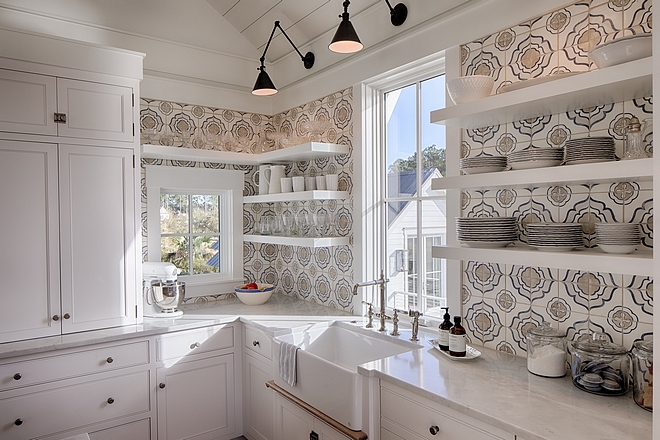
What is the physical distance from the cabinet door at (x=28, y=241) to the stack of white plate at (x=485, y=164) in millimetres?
2220

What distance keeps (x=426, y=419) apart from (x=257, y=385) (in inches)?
57.6

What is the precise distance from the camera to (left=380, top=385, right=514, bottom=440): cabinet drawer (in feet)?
5.07

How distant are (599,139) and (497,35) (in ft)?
2.64

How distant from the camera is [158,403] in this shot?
2746 mm

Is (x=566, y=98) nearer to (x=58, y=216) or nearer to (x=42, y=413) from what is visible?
(x=58, y=216)

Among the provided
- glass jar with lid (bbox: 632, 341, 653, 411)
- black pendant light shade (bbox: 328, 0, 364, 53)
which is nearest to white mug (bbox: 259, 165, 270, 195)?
black pendant light shade (bbox: 328, 0, 364, 53)

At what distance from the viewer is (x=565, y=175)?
1.62 m

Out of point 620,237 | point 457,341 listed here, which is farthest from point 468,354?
point 620,237

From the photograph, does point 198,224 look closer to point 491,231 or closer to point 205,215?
point 205,215

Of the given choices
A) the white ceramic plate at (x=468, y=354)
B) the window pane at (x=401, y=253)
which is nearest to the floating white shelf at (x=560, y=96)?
the window pane at (x=401, y=253)

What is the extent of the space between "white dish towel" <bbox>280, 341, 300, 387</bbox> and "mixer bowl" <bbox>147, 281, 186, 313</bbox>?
0.97 metres

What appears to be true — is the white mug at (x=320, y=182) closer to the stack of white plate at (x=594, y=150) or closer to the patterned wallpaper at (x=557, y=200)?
the patterned wallpaper at (x=557, y=200)

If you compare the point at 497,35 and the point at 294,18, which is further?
the point at 294,18

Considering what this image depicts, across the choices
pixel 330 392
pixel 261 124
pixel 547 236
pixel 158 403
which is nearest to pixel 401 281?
Answer: pixel 330 392
